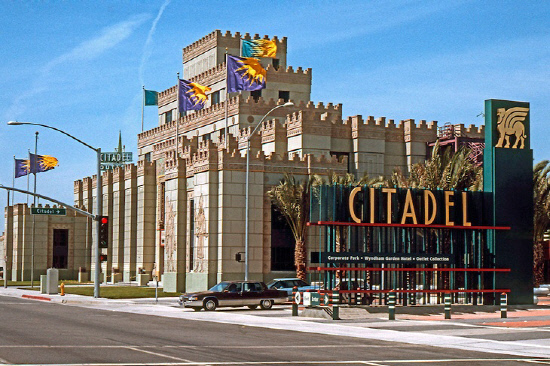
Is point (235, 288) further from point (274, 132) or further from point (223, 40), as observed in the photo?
point (223, 40)

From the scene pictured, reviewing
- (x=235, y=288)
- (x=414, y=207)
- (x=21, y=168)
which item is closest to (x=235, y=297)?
(x=235, y=288)

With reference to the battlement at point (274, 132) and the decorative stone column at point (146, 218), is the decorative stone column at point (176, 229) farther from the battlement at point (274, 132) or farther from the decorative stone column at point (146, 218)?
the decorative stone column at point (146, 218)

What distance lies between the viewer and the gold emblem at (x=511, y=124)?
4159 cm

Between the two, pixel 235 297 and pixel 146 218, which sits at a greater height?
pixel 146 218

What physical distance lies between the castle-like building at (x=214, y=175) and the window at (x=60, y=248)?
114 mm

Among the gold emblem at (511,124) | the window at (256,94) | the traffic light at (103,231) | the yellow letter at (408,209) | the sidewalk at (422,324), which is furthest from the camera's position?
the window at (256,94)

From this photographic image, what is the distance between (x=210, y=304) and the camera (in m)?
41.5

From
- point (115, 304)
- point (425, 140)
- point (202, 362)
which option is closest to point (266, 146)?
point (425, 140)

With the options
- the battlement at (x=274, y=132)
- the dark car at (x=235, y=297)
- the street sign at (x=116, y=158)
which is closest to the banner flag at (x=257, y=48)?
the battlement at (x=274, y=132)

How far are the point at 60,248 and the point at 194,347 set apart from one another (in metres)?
72.9

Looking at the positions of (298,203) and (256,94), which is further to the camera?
(256,94)

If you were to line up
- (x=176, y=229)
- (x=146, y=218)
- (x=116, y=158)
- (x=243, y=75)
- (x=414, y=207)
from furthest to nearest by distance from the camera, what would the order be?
(x=116, y=158)
(x=146, y=218)
(x=176, y=229)
(x=243, y=75)
(x=414, y=207)

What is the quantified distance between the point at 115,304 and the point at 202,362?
29.6 meters

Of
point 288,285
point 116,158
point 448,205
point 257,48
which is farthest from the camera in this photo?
point 116,158
